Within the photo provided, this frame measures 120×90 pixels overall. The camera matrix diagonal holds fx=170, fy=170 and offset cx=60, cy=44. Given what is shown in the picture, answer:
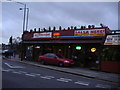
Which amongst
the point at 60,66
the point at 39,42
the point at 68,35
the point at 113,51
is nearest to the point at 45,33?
the point at 39,42

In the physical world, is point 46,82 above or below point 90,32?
below

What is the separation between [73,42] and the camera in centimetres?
2152

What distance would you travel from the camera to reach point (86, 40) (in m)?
20.7

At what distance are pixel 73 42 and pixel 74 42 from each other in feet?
0.47

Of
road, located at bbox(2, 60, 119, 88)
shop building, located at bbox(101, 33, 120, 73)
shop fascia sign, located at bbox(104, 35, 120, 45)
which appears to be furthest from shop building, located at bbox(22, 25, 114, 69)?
road, located at bbox(2, 60, 119, 88)

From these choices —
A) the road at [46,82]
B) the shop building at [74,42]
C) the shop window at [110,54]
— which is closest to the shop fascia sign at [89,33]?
the shop building at [74,42]

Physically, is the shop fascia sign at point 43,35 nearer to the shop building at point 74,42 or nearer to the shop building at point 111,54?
the shop building at point 74,42

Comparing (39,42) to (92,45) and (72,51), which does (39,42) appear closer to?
(72,51)

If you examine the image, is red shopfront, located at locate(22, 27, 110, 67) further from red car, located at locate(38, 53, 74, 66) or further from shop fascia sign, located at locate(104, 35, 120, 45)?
red car, located at locate(38, 53, 74, 66)

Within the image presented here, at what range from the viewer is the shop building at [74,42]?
20156 mm

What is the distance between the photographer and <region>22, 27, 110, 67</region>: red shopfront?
66.5 feet

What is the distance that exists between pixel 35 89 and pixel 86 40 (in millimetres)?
13443

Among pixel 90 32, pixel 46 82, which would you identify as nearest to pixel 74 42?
pixel 90 32

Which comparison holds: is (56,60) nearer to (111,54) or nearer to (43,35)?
(111,54)
